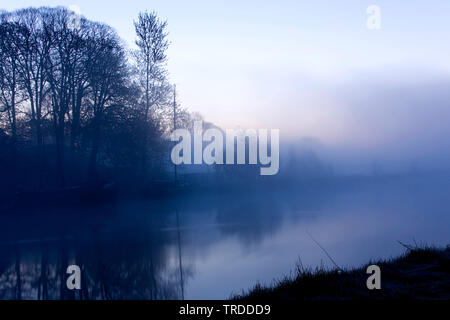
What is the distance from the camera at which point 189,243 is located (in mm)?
9031

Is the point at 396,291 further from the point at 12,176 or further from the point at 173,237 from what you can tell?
the point at 12,176

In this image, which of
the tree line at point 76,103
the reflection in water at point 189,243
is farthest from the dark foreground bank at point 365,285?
the tree line at point 76,103

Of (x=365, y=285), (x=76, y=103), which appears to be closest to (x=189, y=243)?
(x=365, y=285)

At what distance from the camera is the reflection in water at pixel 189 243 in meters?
6.12

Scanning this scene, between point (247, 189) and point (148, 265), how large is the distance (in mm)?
13743

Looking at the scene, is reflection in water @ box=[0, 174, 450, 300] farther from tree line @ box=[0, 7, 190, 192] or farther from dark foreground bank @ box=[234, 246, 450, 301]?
tree line @ box=[0, 7, 190, 192]

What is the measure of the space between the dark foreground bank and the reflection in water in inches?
56.9

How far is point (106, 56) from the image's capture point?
746 inches

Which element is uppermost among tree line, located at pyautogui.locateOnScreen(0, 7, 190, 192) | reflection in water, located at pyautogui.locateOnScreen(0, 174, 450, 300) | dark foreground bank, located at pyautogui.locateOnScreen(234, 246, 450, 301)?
tree line, located at pyautogui.locateOnScreen(0, 7, 190, 192)


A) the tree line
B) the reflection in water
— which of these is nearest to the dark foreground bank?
the reflection in water

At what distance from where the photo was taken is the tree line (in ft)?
56.0

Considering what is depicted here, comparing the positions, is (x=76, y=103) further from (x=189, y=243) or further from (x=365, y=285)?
(x=365, y=285)

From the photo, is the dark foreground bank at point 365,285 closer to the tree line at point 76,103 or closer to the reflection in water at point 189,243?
the reflection in water at point 189,243

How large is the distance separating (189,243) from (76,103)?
12.9 metres
